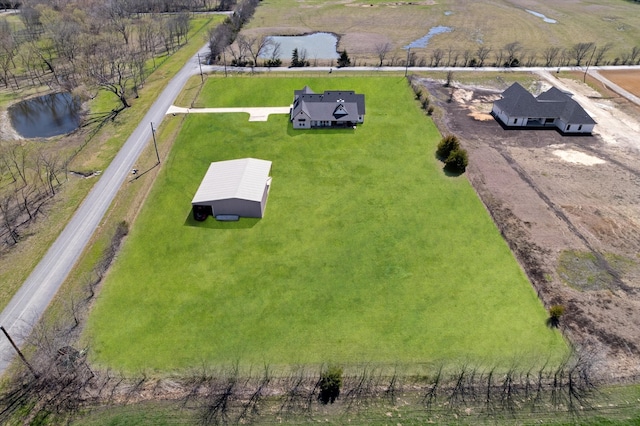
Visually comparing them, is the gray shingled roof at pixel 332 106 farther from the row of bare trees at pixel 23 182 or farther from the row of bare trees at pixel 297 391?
the row of bare trees at pixel 297 391

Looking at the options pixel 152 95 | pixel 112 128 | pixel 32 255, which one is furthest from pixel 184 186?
pixel 152 95

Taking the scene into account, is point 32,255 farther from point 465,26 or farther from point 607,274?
point 465,26

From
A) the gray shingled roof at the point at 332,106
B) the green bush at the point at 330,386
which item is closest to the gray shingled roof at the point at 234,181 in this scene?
the gray shingled roof at the point at 332,106

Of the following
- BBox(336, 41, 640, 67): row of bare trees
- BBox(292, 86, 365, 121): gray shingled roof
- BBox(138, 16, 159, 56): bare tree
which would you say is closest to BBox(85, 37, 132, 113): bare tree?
BBox(138, 16, 159, 56): bare tree

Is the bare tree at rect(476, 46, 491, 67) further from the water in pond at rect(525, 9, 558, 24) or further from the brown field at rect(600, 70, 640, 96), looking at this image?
the water in pond at rect(525, 9, 558, 24)

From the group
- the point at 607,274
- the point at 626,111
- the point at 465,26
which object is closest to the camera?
the point at 607,274
